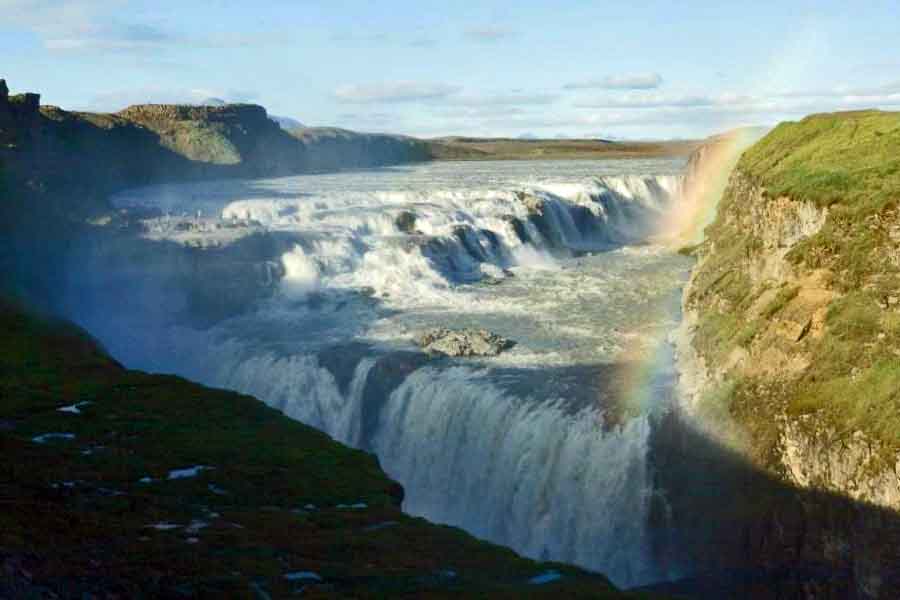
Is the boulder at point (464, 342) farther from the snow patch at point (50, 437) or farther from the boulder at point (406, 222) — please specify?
the boulder at point (406, 222)

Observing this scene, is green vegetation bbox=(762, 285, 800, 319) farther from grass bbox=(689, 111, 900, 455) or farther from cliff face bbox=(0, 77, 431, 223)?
cliff face bbox=(0, 77, 431, 223)

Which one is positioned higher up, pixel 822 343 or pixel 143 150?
pixel 143 150

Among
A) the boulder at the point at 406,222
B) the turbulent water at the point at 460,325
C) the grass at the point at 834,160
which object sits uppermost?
the grass at the point at 834,160

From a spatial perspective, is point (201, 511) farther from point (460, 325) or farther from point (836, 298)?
point (460, 325)

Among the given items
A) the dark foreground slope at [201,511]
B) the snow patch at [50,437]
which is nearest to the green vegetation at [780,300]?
the dark foreground slope at [201,511]

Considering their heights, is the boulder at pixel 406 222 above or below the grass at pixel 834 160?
below

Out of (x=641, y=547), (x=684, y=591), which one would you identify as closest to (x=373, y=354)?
(x=641, y=547)

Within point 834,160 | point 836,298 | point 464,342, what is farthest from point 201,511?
point 834,160
